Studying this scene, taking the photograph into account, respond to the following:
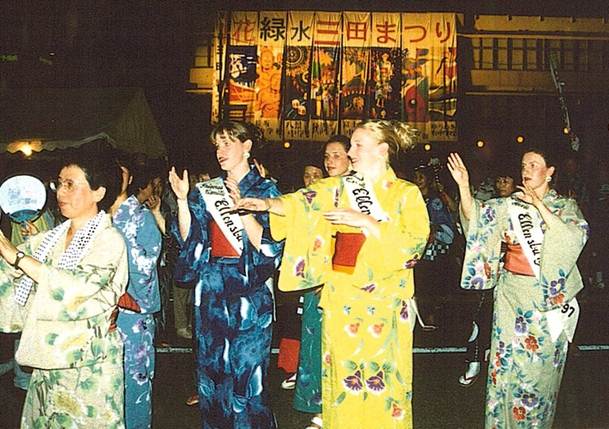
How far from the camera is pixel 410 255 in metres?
4.00

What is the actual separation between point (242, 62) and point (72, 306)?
38.1 ft

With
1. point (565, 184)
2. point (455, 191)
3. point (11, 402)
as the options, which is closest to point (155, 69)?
point (455, 191)

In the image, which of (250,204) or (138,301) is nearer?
(250,204)

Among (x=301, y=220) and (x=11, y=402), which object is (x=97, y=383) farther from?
(x=11, y=402)

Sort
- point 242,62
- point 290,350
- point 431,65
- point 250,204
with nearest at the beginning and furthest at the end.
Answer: point 250,204
point 290,350
point 242,62
point 431,65

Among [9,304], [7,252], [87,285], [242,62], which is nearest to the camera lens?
[7,252]

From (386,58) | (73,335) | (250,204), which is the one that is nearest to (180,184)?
(250,204)

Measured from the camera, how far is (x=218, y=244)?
466cm

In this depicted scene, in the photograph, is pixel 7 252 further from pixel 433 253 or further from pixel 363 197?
pixel 433 253

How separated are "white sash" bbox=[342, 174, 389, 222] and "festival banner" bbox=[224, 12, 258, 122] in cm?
1037

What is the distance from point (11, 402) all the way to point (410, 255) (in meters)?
3.78

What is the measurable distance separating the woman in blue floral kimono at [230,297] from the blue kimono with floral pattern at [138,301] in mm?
248

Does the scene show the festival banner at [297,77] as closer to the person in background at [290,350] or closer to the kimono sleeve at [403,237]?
the person in background at [290,350]

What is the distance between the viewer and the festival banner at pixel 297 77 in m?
14.3
